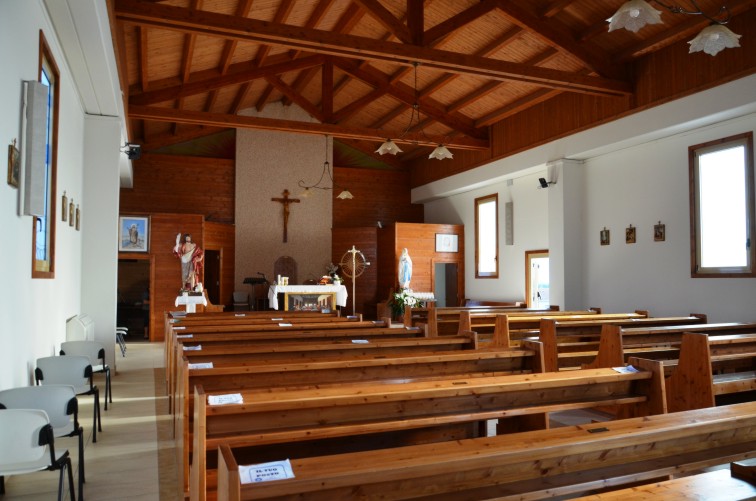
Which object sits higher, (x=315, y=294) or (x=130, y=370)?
(x=315, y=294)

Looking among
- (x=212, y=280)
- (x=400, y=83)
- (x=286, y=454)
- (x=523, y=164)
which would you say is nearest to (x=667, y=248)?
(x=523, y=164)

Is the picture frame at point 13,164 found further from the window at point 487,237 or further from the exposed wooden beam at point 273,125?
the window at point 487,237

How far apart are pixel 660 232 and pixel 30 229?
7.86 meters

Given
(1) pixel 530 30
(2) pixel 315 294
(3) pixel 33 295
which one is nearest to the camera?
(3) pixel 33 295

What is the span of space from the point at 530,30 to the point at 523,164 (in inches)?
130

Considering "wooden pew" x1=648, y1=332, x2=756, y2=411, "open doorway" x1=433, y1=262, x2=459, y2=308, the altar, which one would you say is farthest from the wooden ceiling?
"wooden pew" x1=648, y1=332, x2=756, y2=411

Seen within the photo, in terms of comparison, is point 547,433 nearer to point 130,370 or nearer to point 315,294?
point 130,370

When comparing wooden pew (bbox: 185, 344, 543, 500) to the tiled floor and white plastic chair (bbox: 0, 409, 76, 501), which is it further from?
white plastic chair (bbox: 0, 409, 76, 501)

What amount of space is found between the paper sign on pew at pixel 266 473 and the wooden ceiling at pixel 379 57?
5.59 meters

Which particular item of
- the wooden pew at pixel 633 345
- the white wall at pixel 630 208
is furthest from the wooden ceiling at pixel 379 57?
the wooden pew at pixel 633 345

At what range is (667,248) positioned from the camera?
841 centimetres

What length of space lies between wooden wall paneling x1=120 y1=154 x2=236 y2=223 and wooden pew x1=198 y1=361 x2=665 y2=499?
11.3m

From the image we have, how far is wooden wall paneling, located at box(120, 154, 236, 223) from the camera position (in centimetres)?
1296

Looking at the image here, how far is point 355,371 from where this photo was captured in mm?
3236
